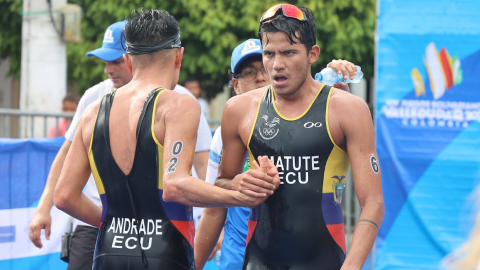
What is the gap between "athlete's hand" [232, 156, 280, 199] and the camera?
11.1 ft

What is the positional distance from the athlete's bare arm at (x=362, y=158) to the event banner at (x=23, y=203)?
13.9 feet

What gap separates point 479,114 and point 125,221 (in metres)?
5.24

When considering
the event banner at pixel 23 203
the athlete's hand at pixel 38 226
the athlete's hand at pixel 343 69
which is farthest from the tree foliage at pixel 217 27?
the athlete's hand at pixel 343 69

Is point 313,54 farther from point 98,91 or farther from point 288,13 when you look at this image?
point 98,91

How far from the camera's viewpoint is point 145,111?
3.55m

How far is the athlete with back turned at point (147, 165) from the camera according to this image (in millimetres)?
3439

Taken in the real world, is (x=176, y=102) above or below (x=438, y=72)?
below

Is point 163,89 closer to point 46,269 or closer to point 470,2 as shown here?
point 46,269

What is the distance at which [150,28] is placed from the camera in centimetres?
378

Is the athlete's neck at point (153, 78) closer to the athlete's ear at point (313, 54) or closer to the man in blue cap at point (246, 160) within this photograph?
the athlete's ear at point (313, 54)

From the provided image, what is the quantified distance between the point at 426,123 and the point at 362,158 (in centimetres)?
449

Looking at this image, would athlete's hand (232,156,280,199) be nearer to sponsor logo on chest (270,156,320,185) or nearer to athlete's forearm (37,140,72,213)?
sponsor logo on chest (270,156,320,185)

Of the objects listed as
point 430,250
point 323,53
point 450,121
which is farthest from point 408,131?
point 323,53

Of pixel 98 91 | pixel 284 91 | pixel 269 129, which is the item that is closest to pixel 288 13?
pixel 284 91
